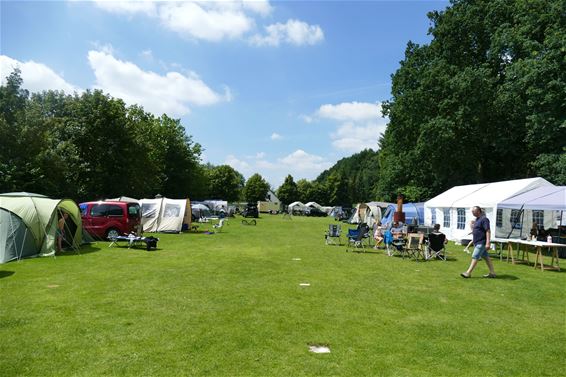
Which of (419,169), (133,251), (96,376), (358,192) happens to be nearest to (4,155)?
(133,251)

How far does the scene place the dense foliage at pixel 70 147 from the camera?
22688 millimetres

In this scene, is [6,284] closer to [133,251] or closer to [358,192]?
[133,251]

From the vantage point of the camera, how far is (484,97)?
27438mm

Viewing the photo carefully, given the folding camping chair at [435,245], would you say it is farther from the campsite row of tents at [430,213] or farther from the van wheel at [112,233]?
the van wheel at [112,233]

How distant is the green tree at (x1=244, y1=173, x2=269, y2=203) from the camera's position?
98.2 meters

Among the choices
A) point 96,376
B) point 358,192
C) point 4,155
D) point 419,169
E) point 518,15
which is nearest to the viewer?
point 96,376

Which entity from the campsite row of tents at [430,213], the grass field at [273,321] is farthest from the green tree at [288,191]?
the grass field at [273,321]

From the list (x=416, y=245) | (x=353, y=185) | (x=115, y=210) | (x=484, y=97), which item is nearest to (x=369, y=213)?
(x=484, y=97)

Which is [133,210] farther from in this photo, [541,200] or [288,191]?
[288,191]

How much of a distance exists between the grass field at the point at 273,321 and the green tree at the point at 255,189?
85963mm

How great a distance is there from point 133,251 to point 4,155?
1221cm

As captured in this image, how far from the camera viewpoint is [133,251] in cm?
1577

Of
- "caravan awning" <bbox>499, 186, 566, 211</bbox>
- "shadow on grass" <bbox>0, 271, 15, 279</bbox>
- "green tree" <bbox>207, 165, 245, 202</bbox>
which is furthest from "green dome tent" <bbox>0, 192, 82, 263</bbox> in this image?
"green tree" <bbox>207, 165, 245, 202</bbox>

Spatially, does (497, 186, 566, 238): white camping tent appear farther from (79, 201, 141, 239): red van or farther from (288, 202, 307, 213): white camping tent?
(288, 202, 307, 213): white camping tent
